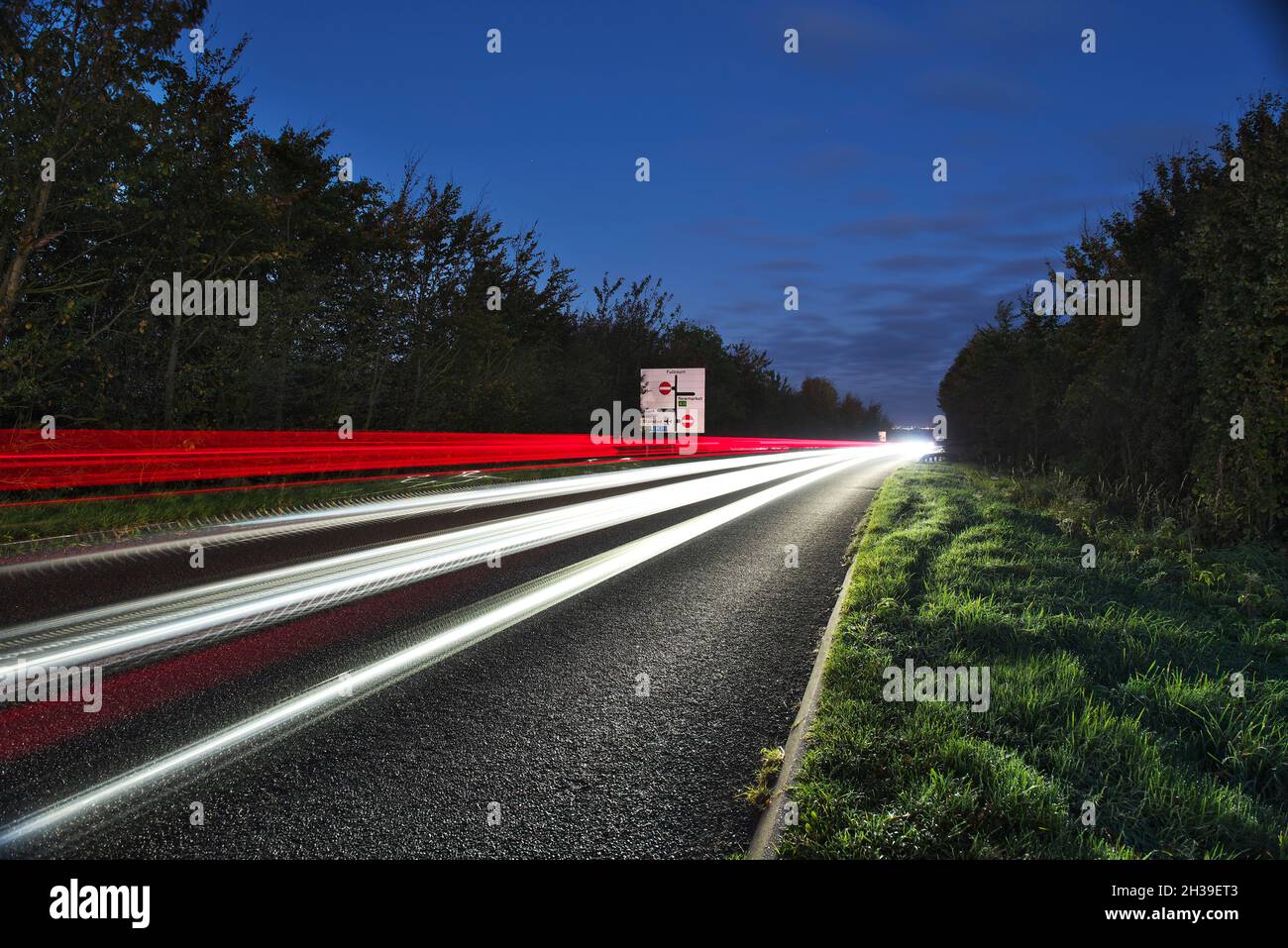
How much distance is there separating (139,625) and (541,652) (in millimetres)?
3107

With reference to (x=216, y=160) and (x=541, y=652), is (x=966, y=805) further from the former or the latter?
(x=216, y=160)

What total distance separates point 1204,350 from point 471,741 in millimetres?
11121

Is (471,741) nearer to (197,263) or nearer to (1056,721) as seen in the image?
(1056,721)

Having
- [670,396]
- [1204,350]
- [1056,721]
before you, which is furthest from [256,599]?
[670,396]

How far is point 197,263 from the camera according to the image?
12.6 meters

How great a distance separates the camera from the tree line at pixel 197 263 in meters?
9.90

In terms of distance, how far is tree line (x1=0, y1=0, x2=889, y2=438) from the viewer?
9.90m

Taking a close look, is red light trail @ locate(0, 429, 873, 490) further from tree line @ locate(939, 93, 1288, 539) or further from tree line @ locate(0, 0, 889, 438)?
tree line @ locate(939, 93, 1288, 539)

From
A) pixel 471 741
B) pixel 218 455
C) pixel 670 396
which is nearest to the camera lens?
pixel 471 741

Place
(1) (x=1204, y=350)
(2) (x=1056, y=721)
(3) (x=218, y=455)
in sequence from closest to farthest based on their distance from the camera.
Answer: (2) (x=1056, y=721) < (1) (x=1204, y=350) < (3) (x=218, y=455)

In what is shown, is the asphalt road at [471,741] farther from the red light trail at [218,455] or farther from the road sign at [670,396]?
the road sign at [670,396]

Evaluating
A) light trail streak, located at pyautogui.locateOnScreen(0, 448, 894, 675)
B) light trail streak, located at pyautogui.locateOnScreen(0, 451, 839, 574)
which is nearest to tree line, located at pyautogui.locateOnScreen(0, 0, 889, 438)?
light trail streak, located at pyautogui.locateOnScreen(0, 451, 839, 574)

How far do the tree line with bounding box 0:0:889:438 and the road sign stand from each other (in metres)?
17.1

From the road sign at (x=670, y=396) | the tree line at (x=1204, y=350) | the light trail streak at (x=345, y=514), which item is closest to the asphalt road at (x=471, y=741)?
the light trail streak at (x=345, y=514)
